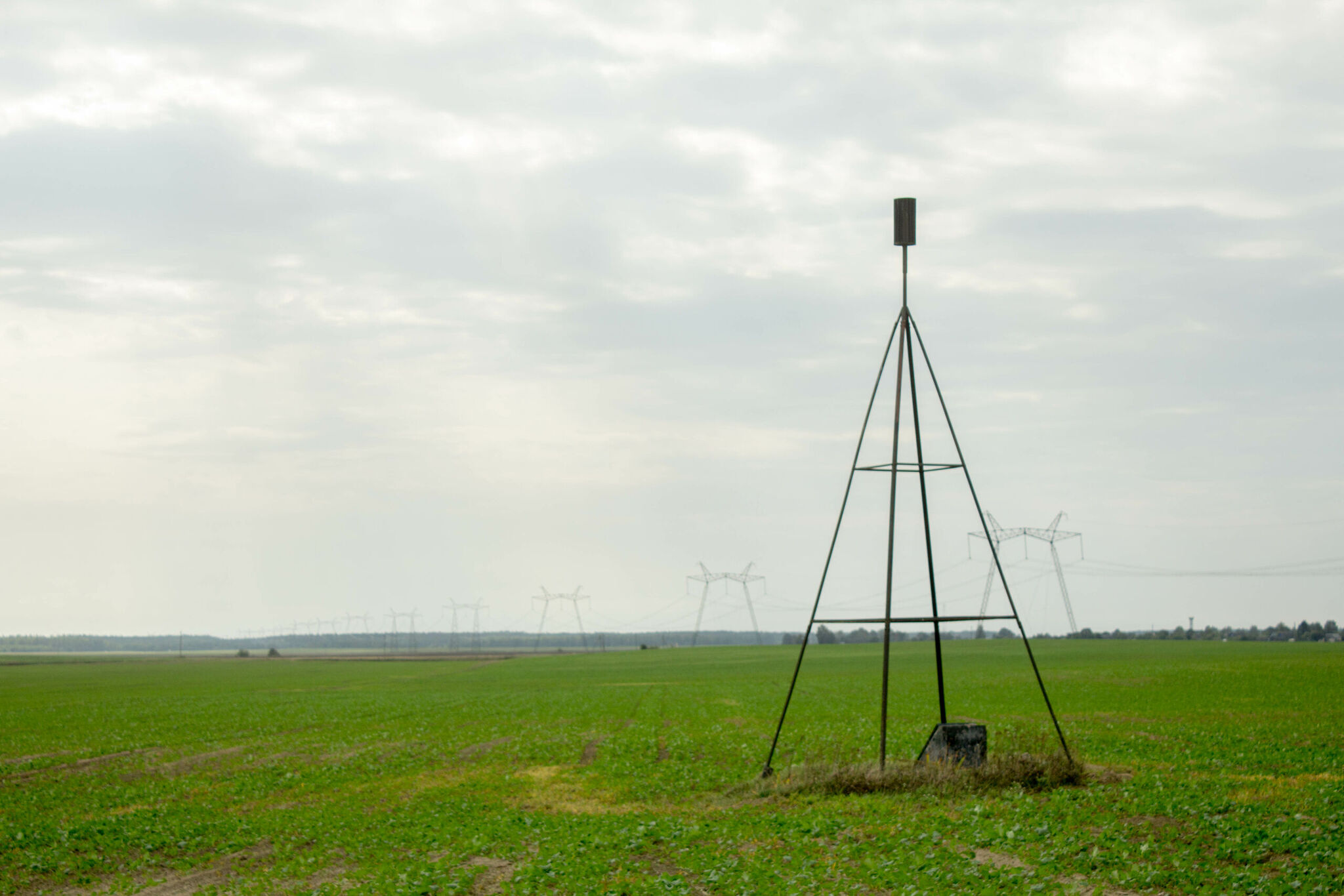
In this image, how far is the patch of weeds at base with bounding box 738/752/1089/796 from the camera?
21.1 m

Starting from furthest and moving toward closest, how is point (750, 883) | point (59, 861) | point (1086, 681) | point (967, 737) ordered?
point (1086, 681) < point (967, 737) < point (59, 861) < point (750, 883)

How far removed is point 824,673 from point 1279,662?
35455mm

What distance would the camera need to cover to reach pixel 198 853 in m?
20.0

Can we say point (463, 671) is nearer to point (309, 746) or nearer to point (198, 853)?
point (309, 746)

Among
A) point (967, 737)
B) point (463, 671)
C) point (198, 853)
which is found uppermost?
point (967, 737)

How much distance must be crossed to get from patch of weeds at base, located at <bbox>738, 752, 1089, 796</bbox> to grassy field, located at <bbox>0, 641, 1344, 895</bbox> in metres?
0.46

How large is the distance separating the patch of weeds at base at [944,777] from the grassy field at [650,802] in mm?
455

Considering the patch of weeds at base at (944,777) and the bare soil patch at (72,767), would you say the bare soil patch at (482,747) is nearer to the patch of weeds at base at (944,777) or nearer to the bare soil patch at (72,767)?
the bare soil patch at (72,767)

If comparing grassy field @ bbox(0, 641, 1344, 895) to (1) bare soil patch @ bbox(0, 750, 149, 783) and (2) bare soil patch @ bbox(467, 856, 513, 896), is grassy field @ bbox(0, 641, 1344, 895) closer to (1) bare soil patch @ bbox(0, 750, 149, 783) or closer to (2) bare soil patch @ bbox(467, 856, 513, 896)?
(2) bare soil patch @ bbox(467, 856, 513, 896)

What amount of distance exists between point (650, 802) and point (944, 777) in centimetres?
689

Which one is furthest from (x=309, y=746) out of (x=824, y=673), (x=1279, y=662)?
(x=1279, y=662)

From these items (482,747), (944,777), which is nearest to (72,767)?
(482,747)

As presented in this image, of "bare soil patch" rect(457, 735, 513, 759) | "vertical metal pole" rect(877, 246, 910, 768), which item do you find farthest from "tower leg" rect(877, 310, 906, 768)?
"bare soil patch" rect(457, 735, 513, 759)

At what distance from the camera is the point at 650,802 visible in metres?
24.3
